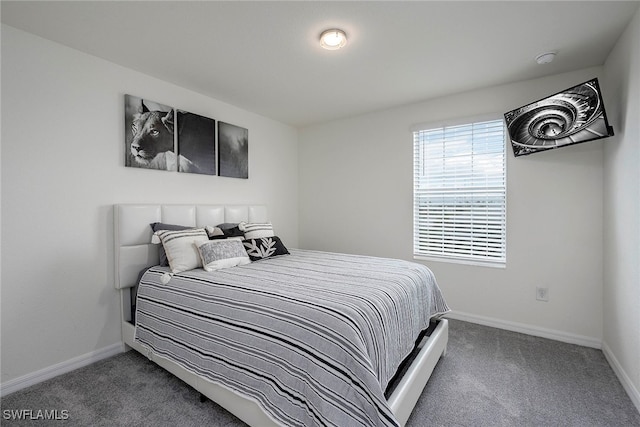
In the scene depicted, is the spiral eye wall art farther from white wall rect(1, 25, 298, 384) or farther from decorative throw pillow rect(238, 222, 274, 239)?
white wall rect(1, 25, 298, 384)

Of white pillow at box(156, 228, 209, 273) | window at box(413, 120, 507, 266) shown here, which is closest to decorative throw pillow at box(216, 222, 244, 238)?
white pillow at box(156, 228, 209, 273)

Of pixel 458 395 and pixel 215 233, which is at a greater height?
pixel 215 233

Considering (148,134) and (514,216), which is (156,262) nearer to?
(148,134)

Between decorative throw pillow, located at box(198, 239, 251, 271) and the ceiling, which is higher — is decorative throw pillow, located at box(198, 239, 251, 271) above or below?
below

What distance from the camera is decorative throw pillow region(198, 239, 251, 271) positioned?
2309mm

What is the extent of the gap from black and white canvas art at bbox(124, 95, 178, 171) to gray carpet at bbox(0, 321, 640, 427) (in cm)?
171

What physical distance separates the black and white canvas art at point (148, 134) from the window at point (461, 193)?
2698 millimetres

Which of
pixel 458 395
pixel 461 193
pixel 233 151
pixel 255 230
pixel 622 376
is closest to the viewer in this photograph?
pixel 458 395

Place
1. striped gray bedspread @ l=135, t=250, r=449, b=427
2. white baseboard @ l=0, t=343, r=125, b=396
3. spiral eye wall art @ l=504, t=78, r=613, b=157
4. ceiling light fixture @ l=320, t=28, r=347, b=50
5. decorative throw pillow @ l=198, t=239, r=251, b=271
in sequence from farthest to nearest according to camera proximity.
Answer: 1. decorative throw pillow @ l=198, t=239, r=251, b=271
2. spiral eye wall art @ l=504, t=78, r=613, b=157
3. ceiling light fixture @ l=320, t=28, r=347, b=50
4. white baseboard @ l=0, t=343, r=125, b=396
5. striped gray bedspread @ l=135, t=250, r=449, b=427

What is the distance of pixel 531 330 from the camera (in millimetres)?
2811

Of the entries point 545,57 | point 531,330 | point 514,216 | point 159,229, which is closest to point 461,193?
point 514,216

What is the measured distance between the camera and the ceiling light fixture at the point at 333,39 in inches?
80.9

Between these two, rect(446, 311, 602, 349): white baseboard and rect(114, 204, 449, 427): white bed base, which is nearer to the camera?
rect(114, 204, 449, 427): white bed base

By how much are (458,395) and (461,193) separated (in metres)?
2.04
